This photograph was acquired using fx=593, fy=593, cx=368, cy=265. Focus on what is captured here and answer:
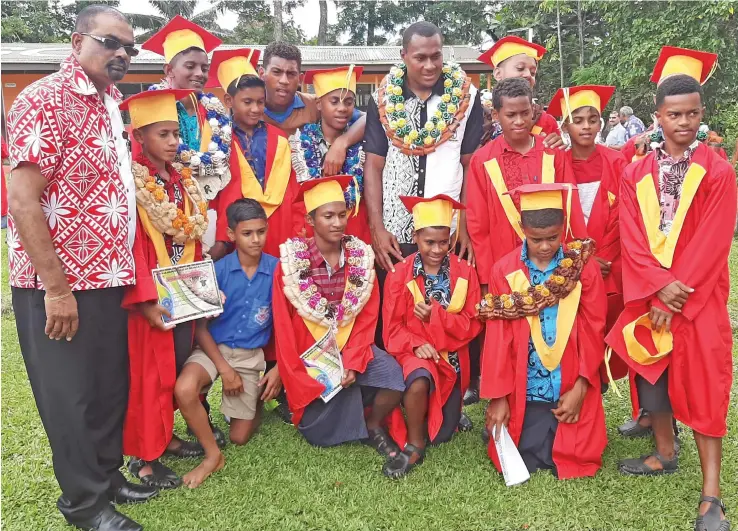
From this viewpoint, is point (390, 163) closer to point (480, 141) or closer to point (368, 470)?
point (480, 141)

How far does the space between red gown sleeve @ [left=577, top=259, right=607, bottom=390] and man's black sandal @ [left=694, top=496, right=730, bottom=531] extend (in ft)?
2.93

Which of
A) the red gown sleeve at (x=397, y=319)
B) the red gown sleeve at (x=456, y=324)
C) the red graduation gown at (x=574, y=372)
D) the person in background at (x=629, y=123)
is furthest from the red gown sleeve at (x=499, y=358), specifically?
the person in background at (x=629, y=123)

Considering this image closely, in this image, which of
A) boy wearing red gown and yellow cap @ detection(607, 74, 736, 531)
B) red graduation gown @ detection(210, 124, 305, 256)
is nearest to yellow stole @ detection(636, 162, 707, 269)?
boy wearing red gown and yellow cap @ detection(607, 74, 736, 531)

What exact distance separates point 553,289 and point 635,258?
0.53 metres

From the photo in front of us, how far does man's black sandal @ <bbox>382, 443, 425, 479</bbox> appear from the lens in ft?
12.7

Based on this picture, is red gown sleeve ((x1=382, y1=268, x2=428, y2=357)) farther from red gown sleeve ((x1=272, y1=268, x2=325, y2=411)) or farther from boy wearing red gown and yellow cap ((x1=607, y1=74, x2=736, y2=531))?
boy wearing red gown and yellow cap ((x1=607, y1=74, x2=736, y2=531))

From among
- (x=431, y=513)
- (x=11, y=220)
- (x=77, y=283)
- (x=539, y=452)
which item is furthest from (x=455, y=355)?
(x=11, y=220)

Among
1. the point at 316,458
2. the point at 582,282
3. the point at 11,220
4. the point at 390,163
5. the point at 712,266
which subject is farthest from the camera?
the point at 390,163

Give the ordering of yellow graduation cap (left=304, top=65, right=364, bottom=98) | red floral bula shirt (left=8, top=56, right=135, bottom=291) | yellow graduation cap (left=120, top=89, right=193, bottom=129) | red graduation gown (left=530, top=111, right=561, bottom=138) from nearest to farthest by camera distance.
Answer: red floral bula shirt (left=8, top=56, right=135, bottom=291) < yellow graduation cap (left=120, top=89, right=193, bottom=129) < red graduation gown (left=530, top=111, right=561, bottom=138) < yellow graduation cap (left=304, top=65, right=364, bottom=98)

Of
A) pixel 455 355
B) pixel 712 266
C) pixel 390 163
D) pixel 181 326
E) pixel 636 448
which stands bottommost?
pixel 636 448

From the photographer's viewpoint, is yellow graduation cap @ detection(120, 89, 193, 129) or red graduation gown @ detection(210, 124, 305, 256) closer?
yellow graduation cap @ detection(120, 89, 193, 129)

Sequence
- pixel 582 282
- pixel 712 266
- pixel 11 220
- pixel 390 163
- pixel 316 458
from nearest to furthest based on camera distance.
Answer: pixel 11 220 → pixel 712 266 → pixel 582 282 → pixel 316 458 → pixel 390 163

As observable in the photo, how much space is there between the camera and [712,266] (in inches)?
129

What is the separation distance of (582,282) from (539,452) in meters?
1.14
